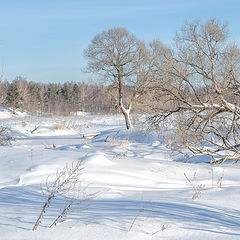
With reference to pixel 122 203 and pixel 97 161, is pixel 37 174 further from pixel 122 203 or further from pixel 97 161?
pixel 122 203

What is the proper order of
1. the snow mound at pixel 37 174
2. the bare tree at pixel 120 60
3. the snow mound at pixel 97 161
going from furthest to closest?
the bare tree at pixel 120 60 < the snow mound at pixel 97 161 < the snow mound at pixel 37 174

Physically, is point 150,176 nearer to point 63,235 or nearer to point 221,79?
point 63,235

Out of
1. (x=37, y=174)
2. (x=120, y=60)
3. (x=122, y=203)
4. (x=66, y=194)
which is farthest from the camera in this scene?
(x=120, y=60)

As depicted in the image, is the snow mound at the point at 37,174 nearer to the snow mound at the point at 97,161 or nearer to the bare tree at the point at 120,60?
the snow mound at the point at 97,161

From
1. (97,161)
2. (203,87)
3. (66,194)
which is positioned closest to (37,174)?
(97,161)

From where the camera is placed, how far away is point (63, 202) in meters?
4.02

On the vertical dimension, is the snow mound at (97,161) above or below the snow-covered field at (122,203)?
above

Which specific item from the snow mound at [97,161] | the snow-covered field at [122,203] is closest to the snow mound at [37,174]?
the snow-covered field at [122,203]

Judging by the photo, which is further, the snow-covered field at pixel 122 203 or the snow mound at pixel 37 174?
the snow mound at pixel 37 174

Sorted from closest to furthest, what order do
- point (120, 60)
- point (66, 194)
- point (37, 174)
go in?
point (66, 194) → point (37, 174) → point (120, 60)

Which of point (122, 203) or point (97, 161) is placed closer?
point (122, 203)

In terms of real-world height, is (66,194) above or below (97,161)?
below

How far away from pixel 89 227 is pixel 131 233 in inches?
15.8

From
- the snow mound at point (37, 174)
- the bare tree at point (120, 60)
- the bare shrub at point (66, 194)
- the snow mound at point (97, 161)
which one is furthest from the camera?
the bare tree at point (120, 60)
